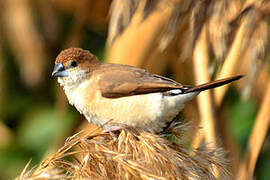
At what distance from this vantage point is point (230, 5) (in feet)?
8.66

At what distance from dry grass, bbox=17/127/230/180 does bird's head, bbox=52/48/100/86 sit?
0.53 m

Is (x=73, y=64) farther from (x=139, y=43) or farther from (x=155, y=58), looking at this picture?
(x=155, y=58)

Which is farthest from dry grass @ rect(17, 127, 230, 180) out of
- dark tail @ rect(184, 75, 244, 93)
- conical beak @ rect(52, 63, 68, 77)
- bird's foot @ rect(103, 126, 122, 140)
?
conical beak @ rect(52, 63, 68, 77)

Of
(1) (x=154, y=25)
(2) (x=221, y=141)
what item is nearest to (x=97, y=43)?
(1) (x=154, y=25)

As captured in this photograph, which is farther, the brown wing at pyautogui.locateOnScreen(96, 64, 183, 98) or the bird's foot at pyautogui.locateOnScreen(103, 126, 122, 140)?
the brown wing at pyautogui.locateOnScreen(96, 64, 183, 98)

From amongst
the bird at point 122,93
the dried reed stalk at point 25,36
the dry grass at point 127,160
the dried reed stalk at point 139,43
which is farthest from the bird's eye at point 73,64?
the dried reed stalk at point 25,36

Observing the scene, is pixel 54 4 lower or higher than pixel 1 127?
higher

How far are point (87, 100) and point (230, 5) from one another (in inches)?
33.4

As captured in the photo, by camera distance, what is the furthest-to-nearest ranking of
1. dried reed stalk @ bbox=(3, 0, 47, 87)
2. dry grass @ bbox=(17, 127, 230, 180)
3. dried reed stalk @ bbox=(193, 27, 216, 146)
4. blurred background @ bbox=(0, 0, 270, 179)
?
dried reed stalk @ bbox=(3, 0, 47, 87) < dried reed stalk @ bbox=(193, 27, 216, 146) < blurred background @ bbox=(0, 0, 270, 179) < dry grass @ bbox=(17, 127, 230, 180)

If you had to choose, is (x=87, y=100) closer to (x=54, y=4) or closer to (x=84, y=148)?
(x=84, y=148)

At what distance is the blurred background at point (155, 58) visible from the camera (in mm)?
2662

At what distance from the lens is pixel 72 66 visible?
9.48 ft

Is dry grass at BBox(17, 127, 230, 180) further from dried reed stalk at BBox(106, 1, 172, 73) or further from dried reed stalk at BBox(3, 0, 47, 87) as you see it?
dried reed stalk at BBox(3, 0, 47, 87)

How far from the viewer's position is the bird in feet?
8.91
